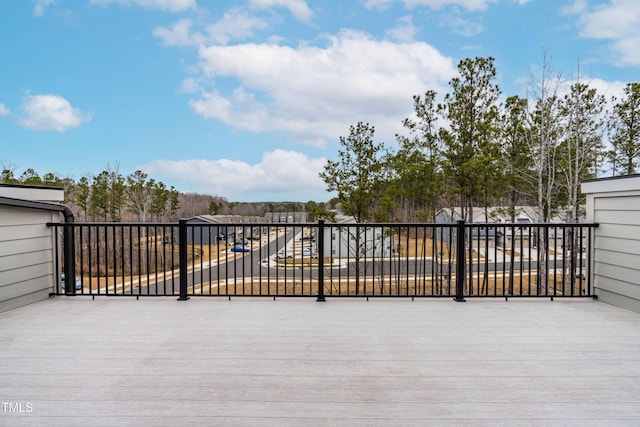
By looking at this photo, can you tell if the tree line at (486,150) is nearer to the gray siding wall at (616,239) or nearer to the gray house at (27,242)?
the gray siding wall at (616,239)

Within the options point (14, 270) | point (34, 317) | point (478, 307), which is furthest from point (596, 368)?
point (14, 270)

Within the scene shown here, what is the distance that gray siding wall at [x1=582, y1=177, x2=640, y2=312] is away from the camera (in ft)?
11.3

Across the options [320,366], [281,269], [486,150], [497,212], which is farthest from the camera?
[281,269]

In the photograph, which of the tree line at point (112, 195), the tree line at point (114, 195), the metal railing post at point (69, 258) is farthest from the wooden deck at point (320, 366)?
the tree line at point (112, 195)

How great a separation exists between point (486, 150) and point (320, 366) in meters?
11.1

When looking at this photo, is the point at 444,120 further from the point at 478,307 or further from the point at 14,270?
the point at 14,270

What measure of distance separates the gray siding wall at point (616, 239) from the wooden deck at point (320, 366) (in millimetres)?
256

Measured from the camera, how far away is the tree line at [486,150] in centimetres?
Result: 1122

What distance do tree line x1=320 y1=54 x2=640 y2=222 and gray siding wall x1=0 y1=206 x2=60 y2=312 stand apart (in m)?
8.10

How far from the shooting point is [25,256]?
3.74 meters

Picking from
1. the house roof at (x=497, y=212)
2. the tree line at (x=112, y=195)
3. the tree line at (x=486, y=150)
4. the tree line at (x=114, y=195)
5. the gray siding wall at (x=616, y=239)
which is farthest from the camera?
the tree line at (x=112, y=195)

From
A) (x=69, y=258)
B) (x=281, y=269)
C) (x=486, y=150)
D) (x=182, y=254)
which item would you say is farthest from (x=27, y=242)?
(x=486, y=150)

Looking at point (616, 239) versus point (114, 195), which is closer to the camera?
point (616, 239)

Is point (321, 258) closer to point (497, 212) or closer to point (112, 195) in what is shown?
point (497, 212)
